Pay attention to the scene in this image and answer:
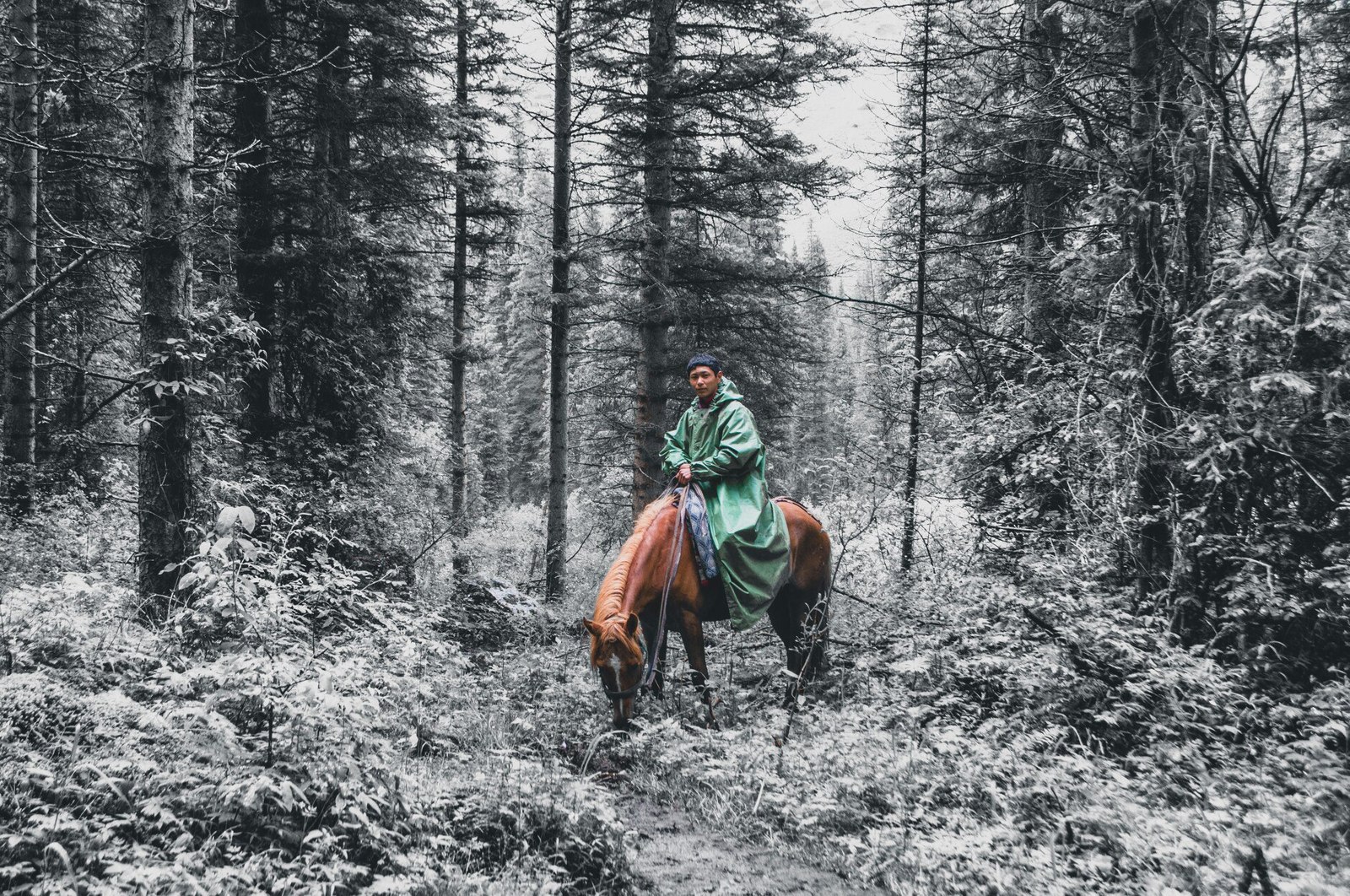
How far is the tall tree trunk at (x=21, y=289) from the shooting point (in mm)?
9938

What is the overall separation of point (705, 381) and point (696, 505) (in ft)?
4.52

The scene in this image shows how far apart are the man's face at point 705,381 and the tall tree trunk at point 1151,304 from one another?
3851mm

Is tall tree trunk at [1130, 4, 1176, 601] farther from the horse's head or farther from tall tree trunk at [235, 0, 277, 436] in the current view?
tall tree trunk at [235, 0, 277, 436]

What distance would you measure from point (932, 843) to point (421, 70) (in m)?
13.5

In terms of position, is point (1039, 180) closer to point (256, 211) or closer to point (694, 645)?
point (694, 645)

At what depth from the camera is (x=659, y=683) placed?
257 inches

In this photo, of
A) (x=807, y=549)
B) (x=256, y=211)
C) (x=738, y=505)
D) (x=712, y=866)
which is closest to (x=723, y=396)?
(x=738, y=505)

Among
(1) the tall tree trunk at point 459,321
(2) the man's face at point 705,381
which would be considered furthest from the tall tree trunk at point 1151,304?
(1) the tall tree trunk at point 459,321

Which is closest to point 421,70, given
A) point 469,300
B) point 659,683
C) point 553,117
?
point 553,117

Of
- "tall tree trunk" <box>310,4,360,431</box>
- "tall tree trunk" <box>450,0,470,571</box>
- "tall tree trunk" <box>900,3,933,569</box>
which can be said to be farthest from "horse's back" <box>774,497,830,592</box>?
"tall tree trunk" <box>450,0,470,571</box>

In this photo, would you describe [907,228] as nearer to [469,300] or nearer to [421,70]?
[421,70]

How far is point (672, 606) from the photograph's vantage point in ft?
21.2

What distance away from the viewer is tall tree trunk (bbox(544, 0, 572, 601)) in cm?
1162

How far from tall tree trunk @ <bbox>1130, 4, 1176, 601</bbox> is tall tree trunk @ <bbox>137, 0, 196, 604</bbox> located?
7.68 metres
